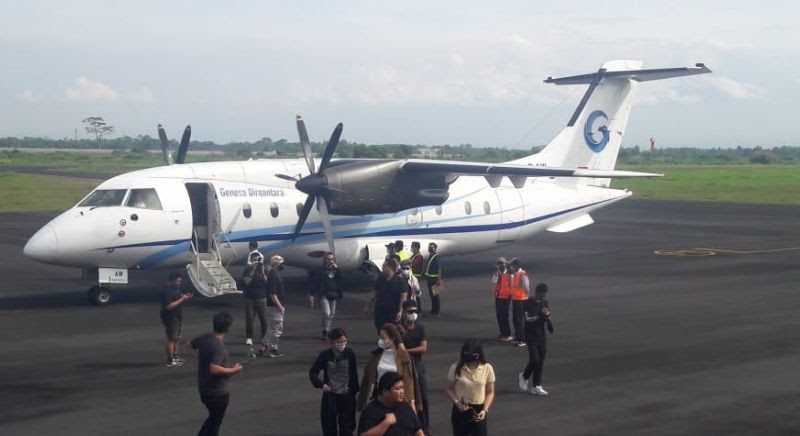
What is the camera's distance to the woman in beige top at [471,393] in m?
9.01

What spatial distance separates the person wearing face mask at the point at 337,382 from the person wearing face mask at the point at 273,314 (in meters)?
5.49

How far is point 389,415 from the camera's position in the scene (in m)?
7.31

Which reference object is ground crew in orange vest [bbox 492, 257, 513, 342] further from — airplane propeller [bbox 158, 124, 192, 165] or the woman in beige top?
airplane propeller [bbox 158, 124, 192, 165]

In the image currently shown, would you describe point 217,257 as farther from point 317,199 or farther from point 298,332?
point 298,332

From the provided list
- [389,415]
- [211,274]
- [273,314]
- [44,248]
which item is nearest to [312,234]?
[211,274]

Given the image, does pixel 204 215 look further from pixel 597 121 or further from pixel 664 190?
pixel 664 190

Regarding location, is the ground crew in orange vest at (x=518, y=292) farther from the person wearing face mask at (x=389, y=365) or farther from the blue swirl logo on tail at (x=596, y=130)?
the blue swirl logo on tail at (x=596, y=130)

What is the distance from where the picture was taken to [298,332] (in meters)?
17.7

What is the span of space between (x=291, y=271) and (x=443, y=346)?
11.3 meters

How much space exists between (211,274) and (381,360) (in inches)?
461

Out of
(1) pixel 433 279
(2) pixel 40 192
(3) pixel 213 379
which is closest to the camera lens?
(3) pixel 213 379

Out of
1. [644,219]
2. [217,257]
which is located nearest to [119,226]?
[217,257]

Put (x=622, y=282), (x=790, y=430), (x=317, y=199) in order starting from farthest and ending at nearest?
1. (x=622, y=282)
2. (x=317, y=199)
3. (x=790, y=430)

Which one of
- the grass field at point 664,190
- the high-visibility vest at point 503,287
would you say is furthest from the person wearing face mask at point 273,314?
the grass field at point 664,190
